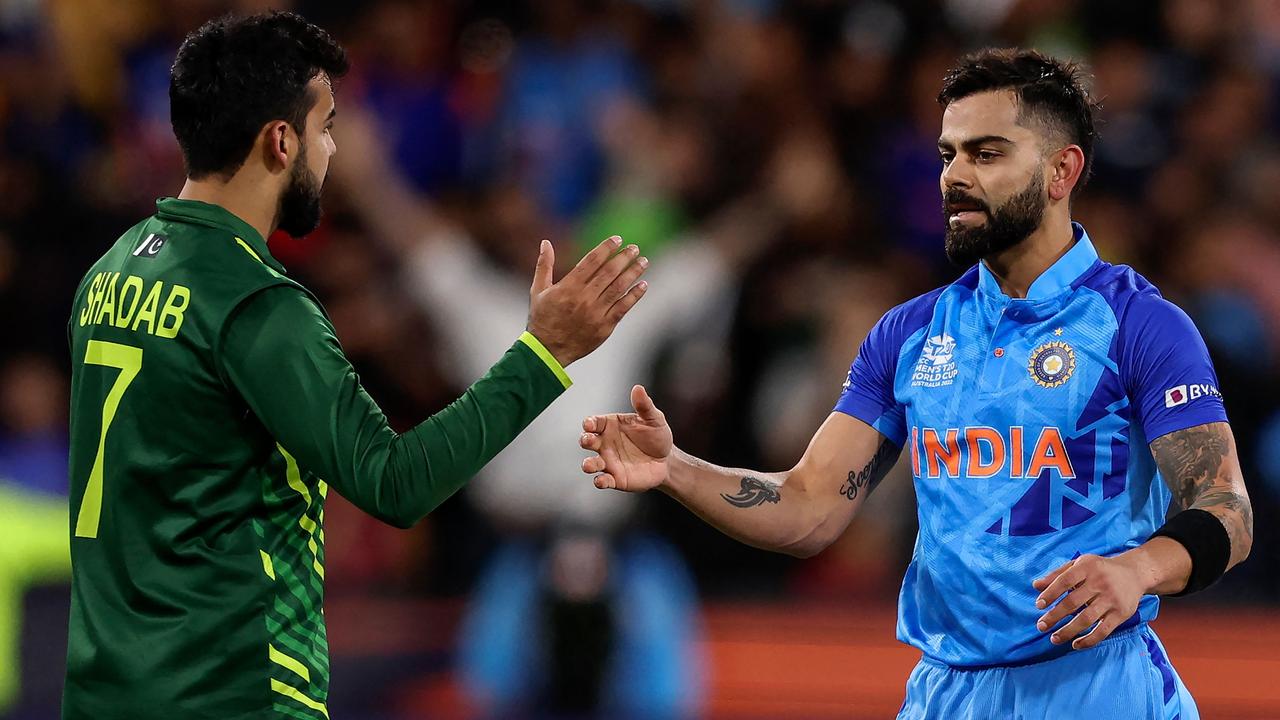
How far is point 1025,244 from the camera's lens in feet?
12.7

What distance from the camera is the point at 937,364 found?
3.89 m

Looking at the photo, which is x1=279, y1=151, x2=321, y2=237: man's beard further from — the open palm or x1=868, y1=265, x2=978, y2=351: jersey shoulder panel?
x1=868, y1=265, x2=978, y2=351: jersey shoulder panel

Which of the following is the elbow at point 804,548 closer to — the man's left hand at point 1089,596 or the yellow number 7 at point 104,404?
the man's left hand at point 1089,596

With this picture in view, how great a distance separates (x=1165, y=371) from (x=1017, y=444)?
37 cm

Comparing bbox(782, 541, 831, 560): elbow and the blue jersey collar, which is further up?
the blue jersey collar

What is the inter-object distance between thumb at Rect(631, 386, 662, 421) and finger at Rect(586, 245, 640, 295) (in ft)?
1.28

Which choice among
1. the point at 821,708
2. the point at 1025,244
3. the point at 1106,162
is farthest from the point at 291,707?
the point at 1106,162

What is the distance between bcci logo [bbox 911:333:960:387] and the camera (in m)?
3.85

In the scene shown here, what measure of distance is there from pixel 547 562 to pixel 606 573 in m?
0.29

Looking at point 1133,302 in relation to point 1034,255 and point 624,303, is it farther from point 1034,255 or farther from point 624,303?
point 624,303

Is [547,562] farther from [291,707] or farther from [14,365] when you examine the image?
[291,707]

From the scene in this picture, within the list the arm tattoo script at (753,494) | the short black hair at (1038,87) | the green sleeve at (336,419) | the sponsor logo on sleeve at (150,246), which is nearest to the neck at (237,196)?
the sponsor logo on sleeve at (150,246)

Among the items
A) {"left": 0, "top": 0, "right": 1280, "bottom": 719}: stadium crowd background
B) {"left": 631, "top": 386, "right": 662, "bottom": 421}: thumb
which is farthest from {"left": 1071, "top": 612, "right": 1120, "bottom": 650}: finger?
{"left": 0, "top": 0, "right": 1280, "bottom": 719}: stadium crowd background

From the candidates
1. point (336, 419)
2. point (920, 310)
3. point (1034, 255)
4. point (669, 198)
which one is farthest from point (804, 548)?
point (669, 198)
